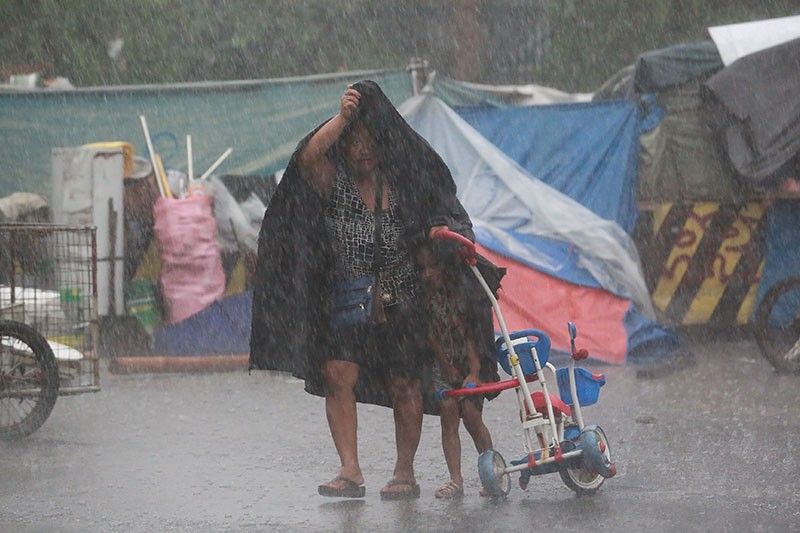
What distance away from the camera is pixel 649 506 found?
6133 mm

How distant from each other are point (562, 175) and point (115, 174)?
12.6 ft

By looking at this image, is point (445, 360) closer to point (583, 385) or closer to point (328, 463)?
point (583, 385)

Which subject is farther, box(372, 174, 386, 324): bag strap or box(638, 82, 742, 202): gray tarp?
box(638, 82, 742, 202): gray tarp

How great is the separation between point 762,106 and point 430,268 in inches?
260

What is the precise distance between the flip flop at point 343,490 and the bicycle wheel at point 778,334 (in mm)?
5509

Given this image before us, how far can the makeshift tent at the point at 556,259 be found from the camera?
37.8 feet

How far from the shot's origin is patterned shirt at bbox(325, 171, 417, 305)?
621 centimetres

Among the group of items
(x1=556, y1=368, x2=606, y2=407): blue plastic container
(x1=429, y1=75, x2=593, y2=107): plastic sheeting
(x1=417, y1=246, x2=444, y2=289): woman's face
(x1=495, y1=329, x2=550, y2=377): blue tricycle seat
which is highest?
(x1=429, y1=75, x2=593, y2=107): plastic sheeting

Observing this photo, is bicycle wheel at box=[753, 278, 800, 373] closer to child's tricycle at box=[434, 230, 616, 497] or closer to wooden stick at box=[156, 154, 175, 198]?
child's tricycle at box=[434, 230, 616, 497]

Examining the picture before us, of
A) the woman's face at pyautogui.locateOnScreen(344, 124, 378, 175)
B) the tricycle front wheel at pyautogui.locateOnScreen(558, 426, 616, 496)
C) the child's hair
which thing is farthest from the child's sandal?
the woman's face at pyautogui.locateOnScreen(344, 124, 378, 175)

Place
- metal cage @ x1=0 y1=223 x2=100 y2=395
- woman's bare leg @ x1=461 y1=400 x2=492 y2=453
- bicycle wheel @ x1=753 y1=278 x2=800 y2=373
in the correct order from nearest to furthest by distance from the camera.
→ woman's bare leg @ x1=461 y1=400 x2=492 y2=453
metal cage @ x1=0 y1=223 x2=100 y2=395
bicycle wheel @ x1=753 y1=278 x2=800 y2=373

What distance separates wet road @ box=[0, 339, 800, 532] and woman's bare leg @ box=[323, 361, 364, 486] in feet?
0.51

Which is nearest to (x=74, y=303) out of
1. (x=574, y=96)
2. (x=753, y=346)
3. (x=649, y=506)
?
(x=649, y=506)

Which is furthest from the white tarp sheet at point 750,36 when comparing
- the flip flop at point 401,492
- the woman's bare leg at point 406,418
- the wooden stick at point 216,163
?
the flip flop at point 401,492
